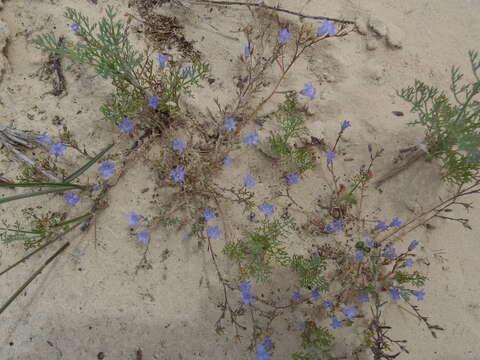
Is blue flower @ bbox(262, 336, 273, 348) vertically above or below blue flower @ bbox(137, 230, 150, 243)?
below

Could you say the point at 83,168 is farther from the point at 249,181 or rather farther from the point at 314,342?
the point at 314,342

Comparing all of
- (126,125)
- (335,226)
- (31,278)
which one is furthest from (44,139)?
(335,226)

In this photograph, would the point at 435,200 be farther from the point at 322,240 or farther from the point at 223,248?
the point at 223,248

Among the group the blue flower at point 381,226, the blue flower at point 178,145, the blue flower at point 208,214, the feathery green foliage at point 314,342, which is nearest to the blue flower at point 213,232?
the blue flower at point 208,214

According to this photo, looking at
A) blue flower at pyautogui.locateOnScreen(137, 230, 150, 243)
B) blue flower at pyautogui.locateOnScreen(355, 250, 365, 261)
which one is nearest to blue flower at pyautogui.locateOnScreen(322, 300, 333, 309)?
blue flower at pyautogui.locateOnScreen(355, 250, 365, 261)

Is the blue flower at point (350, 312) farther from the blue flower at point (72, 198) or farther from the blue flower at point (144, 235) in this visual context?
the blue flower at point (72, 198)

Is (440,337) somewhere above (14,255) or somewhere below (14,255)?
below

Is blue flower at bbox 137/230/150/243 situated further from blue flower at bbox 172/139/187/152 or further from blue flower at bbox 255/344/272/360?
blue flower at bbox 255/344/272/360

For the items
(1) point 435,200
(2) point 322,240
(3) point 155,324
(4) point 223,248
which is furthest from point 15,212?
(1) point 435,200
